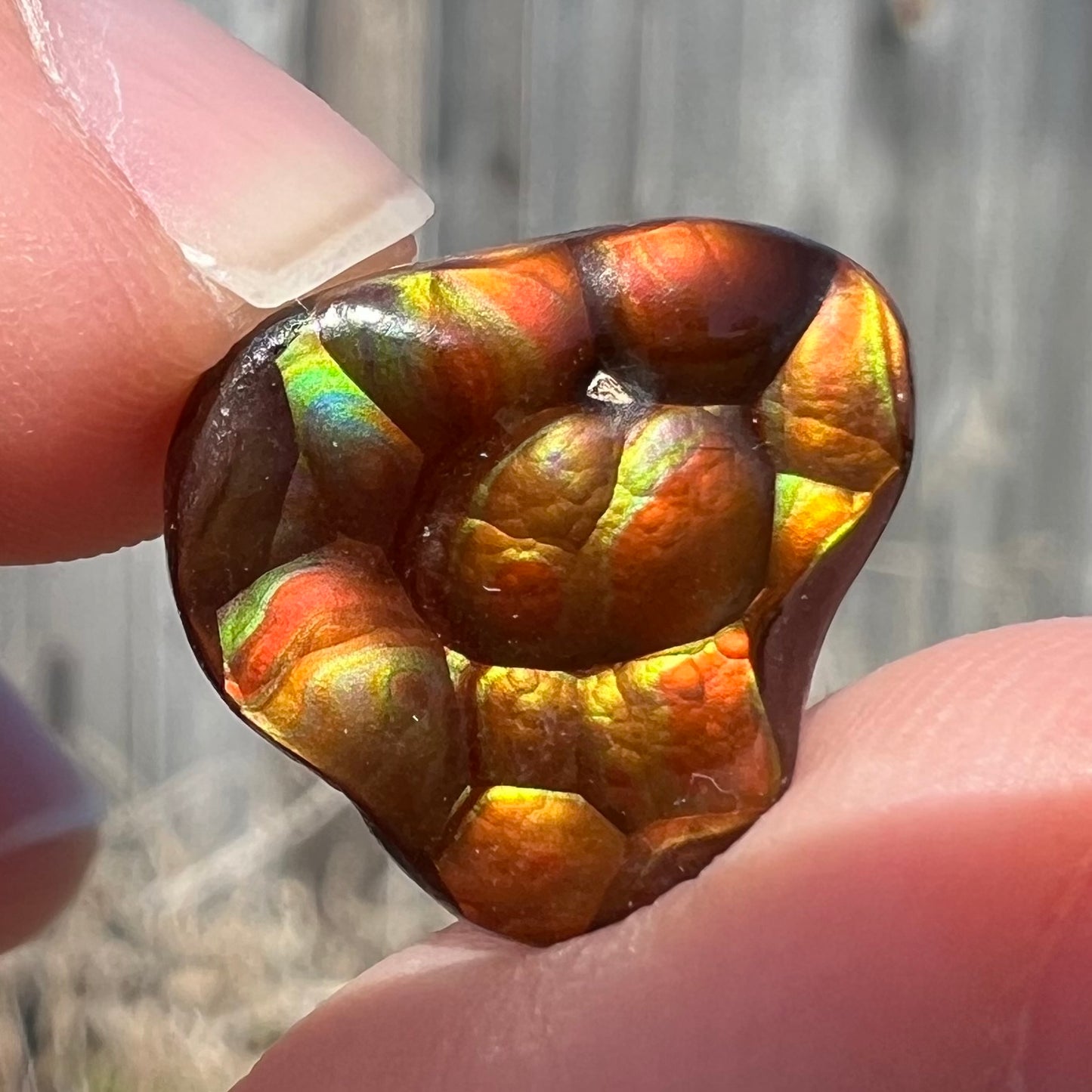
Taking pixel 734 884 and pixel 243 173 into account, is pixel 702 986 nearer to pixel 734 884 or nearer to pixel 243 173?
pixel 734 884

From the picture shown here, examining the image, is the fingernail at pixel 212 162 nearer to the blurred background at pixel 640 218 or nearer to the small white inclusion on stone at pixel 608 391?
the small white inclusion on stone at pixel 608 391

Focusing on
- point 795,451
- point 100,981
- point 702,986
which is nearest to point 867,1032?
point 702,986

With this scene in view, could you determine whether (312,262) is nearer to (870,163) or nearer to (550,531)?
(550,531)

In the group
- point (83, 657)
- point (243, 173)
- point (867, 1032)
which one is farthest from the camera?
point (83, 657)

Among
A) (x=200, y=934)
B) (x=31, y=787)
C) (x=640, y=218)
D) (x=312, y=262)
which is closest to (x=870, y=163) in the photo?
(x=640, y=218)

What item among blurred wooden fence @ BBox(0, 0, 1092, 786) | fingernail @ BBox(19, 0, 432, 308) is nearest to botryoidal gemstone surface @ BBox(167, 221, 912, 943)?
fingernail @ BBox(19, 0, 432, 308)

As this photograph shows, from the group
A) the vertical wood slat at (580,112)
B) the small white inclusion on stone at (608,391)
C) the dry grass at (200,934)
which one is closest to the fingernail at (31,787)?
the dry grass at (200,934)
